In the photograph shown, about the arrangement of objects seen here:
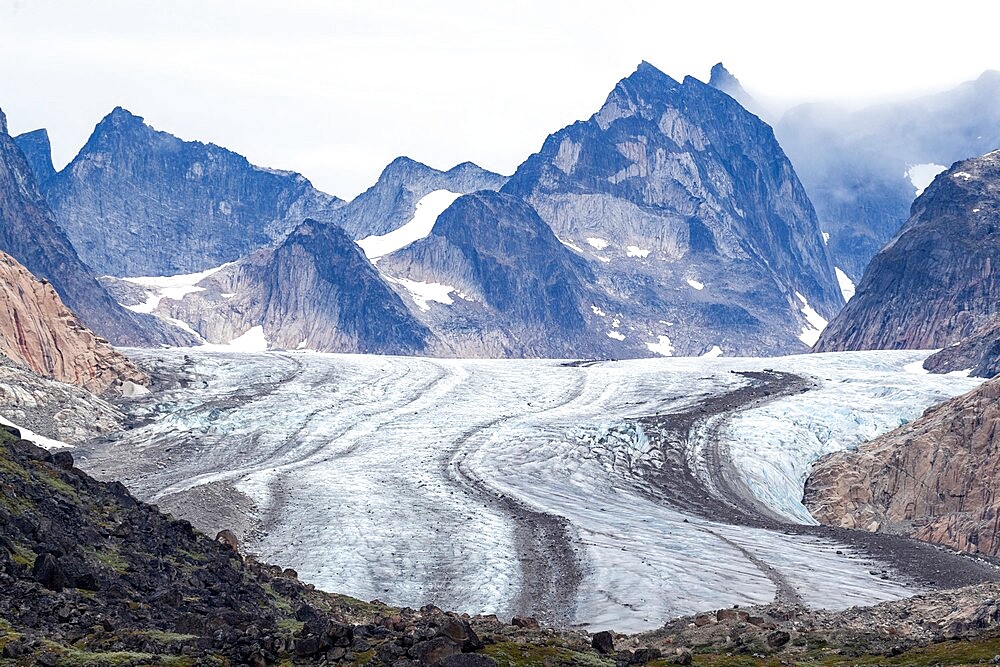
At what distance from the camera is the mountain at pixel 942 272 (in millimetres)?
173750

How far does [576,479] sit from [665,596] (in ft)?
74.1

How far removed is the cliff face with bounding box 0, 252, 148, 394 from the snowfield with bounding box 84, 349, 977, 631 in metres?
3.71

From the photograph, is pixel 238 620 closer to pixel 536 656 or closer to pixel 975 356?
pixel 536 656

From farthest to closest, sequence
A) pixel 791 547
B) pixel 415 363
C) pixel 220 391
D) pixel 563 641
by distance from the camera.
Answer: pixel 415 363
pixel 220 391
pixel 791 547
pixel 563 641

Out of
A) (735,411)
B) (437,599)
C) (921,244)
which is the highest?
(921,244)

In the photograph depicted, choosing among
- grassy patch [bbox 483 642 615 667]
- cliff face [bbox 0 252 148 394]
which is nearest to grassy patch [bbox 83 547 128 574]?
grassy patch [bbox 483 642 615 667]

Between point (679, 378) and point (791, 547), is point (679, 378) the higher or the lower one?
the higher one

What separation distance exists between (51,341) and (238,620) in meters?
57.7

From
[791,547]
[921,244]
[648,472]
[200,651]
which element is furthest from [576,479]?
[921,244]

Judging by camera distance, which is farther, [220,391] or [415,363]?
[415,363]

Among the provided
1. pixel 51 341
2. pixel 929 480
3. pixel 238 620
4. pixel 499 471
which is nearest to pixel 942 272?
pixel 929 480

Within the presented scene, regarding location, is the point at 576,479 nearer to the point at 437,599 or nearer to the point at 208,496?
the point at 208,496

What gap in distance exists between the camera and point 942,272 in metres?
179

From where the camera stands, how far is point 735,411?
229 ft
